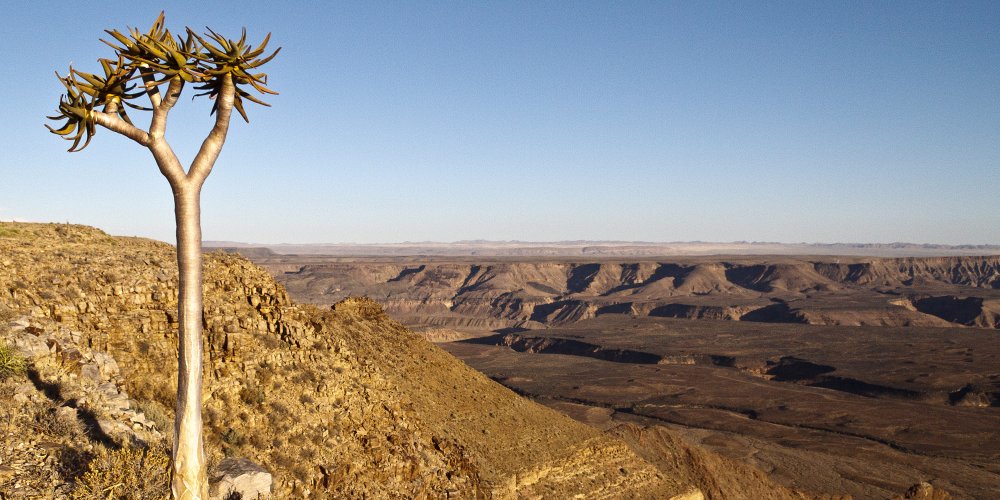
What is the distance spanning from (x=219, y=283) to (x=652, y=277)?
18334 cm

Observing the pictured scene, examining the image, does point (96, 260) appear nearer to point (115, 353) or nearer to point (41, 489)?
point (115, 353)

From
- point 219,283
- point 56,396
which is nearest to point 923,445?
point 219,283

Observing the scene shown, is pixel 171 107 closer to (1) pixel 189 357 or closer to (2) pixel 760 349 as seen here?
(1) pixel 189 357

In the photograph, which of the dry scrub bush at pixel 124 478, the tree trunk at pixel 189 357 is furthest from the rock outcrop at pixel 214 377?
the tree trunk at pixel 189 357

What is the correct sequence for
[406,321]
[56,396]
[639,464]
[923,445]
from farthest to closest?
[406,321] < [923,445] < [639,464] < [56,396]

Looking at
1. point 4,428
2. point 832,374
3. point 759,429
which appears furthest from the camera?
point 832,374

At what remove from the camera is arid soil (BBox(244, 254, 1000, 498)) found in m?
52.2

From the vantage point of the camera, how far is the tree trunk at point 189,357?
8461 millimetres

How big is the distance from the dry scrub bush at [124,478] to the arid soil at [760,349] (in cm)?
3759

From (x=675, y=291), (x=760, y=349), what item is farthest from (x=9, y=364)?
(x=675, y=291)

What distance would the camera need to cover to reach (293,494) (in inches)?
476

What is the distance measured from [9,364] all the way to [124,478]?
365 cm

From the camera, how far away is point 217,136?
8.50 meters

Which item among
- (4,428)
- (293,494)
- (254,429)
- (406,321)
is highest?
(4,428)
